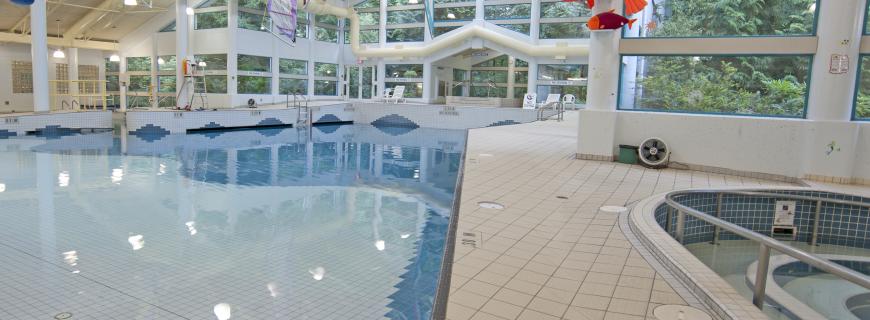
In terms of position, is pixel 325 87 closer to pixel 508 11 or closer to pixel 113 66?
pixel 508 11

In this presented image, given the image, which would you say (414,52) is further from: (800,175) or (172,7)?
(800,175)

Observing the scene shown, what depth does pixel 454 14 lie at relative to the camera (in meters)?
19.9

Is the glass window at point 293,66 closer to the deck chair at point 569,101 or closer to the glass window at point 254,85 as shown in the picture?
the glass window at point 254,85

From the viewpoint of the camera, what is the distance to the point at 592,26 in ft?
22.3

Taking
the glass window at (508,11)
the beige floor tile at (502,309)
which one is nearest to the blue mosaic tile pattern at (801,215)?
the beige floor tile at (502,309)

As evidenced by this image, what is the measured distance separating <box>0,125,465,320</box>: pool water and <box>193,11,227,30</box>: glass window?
9.15 metres

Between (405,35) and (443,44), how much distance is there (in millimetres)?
2626

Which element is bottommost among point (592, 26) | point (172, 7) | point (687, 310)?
point (687, 310)

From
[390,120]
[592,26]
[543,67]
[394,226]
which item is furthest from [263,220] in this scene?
[543,67]

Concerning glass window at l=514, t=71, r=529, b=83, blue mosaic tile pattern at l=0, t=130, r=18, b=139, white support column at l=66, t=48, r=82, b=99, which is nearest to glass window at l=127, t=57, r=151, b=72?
white support column at l=66, t=48, r=82, b=99

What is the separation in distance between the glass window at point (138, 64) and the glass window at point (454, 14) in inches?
405

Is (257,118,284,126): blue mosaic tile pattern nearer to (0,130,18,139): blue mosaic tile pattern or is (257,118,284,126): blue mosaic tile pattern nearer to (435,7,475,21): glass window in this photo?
(0,130,18,139): blue mosaic tile pattern

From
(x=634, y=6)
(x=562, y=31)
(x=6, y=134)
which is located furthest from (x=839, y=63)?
(x=6, y=134)

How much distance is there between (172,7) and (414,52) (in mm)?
8102
